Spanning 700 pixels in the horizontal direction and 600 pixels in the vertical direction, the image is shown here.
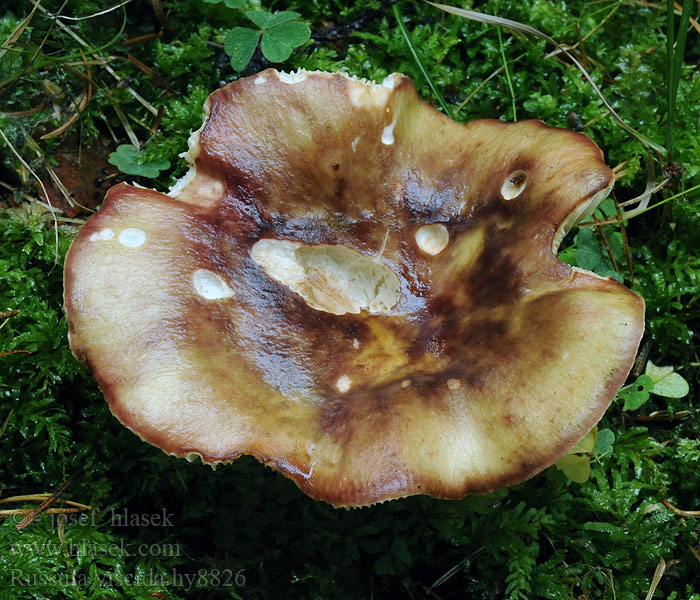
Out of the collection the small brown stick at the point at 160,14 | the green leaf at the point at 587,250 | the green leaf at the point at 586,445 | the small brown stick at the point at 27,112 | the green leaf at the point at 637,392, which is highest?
the small brown stick at the point at 160,14

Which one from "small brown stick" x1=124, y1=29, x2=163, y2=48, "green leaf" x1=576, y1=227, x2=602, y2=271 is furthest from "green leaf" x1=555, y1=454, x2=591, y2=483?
"small brown stick" x1=124, y1=29, x2=163, y2=48

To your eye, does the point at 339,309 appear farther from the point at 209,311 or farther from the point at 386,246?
the point at 209,311

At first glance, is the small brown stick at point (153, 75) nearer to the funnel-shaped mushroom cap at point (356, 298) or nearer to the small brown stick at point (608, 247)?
the funnel-shaped mushroom cap at point (356, 298)

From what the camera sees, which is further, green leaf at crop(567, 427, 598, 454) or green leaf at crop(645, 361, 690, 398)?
green leaf at crop(645, 361, 690, 398)

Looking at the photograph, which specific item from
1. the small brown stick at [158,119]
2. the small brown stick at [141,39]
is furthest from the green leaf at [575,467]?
the small brown stick at [141,39]

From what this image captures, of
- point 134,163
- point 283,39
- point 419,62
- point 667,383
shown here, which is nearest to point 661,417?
point 667,383

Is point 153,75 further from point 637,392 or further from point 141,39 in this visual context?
point 637,392

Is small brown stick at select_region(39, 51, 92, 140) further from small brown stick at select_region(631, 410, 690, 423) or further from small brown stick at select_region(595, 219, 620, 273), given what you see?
small brown stick at select_region(631, 410, 690, 423)
